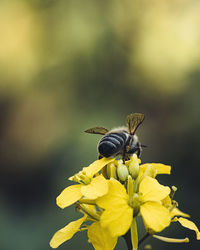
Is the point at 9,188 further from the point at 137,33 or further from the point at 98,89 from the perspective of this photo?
the point at 137,33

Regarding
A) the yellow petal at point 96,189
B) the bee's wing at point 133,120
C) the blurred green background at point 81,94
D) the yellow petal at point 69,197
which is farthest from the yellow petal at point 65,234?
the blurred green background at point 81,94

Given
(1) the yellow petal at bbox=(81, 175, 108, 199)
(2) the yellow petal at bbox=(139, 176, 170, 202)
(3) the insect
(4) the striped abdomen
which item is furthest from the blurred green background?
(1) the yellow petal at bbox=(81, 175, 108, 199)

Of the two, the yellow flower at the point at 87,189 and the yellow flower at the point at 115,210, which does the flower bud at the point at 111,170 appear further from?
the yellow flower at the point at 115,210

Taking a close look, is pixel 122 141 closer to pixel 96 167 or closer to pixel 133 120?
pixel 133 120

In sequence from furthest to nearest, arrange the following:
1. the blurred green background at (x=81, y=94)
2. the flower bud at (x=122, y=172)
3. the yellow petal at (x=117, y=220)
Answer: the blurred green background at (x=81, y=94), the flower bud at (x=122, y=172), the yellow petal at (x=117, y=220)

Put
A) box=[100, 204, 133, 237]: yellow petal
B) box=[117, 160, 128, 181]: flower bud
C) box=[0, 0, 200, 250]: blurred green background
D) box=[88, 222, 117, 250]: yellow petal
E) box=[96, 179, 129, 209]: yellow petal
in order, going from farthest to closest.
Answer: box=[0, 0, 200, 250]: blurred green background → box=[117, 160, 128, 181]: flower bud → box=[88, 222, 117, 250]: yellow petal → box=[96, 179, 129, 209]: yellow petal → box=[100, 204, 133, 237]: yellow petal

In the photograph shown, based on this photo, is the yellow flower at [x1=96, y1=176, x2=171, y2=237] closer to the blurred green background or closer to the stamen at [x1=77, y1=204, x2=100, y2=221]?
the stamen at [x1=77, y1=204, x2=100, y2=221]

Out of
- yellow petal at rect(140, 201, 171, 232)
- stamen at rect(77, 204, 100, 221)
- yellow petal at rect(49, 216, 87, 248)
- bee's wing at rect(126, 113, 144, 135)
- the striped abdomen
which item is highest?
bee's wing at rect(126, 113, 144, 135)

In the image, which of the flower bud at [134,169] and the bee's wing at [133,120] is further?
the bee's wing at [133,120]
